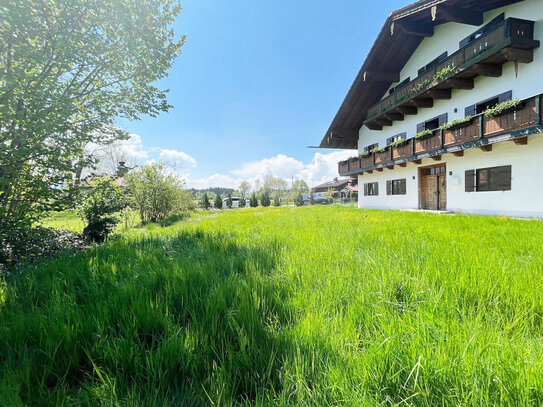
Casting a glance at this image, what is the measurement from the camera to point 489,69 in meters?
9.85

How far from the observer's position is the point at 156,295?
199cm

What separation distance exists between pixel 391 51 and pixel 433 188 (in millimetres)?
9909

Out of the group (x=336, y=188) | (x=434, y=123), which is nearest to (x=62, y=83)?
(x=434, y=123)

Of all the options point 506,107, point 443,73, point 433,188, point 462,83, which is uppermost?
point 443,73

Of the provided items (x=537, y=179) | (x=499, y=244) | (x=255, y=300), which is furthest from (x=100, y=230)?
(x=537, y=179)

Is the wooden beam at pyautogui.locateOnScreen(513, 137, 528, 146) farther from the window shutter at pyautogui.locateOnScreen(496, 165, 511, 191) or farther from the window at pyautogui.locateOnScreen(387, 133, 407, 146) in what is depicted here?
the window at pyautogui.locateOnScreen(387, 133, 407, 146)

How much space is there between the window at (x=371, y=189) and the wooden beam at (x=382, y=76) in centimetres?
834

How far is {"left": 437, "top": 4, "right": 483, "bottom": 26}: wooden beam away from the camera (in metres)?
10.1

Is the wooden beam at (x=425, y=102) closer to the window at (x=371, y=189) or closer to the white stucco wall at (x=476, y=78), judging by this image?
the white stucco wall at (x=476, y=78)

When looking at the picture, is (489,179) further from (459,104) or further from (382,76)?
(382,76)

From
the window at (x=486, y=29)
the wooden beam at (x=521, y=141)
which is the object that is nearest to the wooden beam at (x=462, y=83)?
the window at (x=486, y=29)

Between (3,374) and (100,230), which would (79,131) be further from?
(3,374)

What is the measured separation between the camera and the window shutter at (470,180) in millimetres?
11461

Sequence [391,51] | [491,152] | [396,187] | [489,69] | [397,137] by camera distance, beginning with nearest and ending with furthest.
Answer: [489,69], [491,152], [391,51], [397,137], [396,187]
